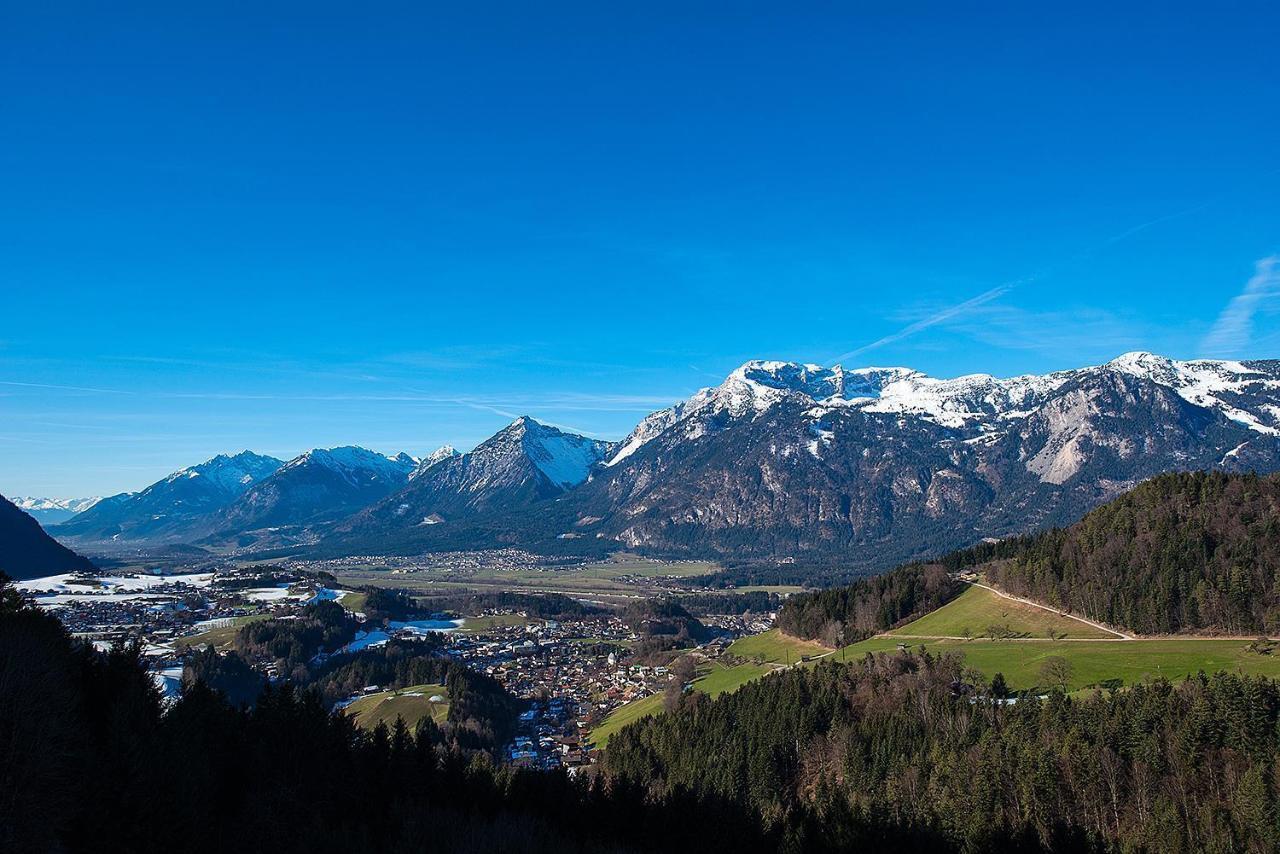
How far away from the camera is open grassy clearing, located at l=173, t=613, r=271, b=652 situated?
141 meters

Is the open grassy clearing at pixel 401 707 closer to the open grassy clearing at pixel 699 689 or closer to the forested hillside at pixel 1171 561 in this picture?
the open grassy clearing at pixel 699 689

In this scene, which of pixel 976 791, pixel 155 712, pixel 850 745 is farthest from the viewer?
pixel 850 745

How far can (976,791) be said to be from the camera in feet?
169

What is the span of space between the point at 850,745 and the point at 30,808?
189 feet

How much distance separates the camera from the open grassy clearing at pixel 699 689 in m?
94.2

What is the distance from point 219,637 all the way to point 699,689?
105746mm

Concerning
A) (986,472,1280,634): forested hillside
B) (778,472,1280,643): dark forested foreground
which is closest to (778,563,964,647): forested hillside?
(778,472,1280,643): dark forested foreground

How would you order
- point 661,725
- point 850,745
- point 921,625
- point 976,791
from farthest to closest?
point 921,625 < point 661,725 < point 850,745 < point 976,791

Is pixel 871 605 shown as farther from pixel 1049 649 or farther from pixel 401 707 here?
pixel 401 707

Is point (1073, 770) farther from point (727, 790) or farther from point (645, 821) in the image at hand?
point (645, 821)

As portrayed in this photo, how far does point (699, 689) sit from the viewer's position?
102312 mm

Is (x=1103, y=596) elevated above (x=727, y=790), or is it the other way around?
(x=1103, y=596)

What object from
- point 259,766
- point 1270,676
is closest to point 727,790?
point 259,766


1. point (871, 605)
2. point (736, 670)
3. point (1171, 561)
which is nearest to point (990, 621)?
point (871, 605)
